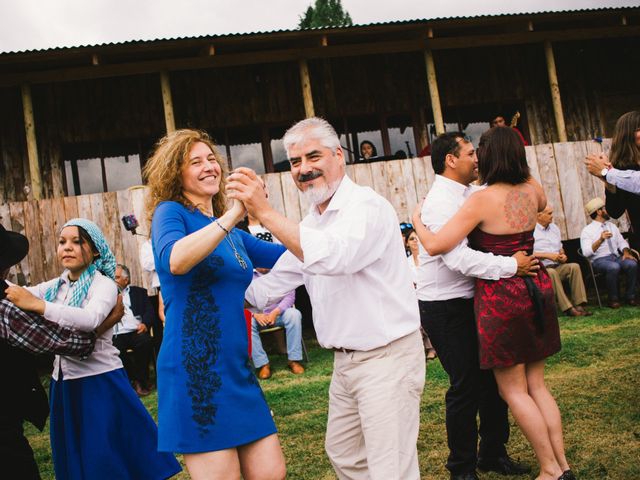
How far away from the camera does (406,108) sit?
12938mm

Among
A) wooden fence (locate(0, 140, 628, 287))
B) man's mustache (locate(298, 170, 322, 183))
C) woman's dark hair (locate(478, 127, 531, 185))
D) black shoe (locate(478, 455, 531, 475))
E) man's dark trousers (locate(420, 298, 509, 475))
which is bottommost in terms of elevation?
black shoe (locate(478, 455, 531, 475))

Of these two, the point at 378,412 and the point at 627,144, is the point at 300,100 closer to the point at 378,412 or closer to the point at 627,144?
the point at 627,144

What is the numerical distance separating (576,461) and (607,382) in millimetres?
1946

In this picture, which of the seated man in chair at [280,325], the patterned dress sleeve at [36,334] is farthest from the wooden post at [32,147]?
the patterned dress sleeve at [36,334]

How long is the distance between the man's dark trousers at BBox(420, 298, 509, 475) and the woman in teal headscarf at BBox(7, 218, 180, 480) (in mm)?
1798

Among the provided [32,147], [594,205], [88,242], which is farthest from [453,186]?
[32,147]

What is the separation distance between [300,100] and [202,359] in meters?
10.9

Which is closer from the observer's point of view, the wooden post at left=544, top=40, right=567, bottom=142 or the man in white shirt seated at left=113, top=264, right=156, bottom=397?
the man in white shirt seated at left=113, top=264, right=156, bottom=397

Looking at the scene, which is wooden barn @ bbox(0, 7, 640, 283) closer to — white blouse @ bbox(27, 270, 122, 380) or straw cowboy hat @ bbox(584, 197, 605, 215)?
straw cowboy hat @ bbox(584, 197, 605, 215)

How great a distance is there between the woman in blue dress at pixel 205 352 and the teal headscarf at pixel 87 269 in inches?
58.0

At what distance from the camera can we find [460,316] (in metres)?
3.67

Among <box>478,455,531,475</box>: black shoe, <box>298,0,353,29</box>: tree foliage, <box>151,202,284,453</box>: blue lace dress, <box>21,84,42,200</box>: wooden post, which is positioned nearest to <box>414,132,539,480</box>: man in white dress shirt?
<box>478,455,531,475</box>: black shoe

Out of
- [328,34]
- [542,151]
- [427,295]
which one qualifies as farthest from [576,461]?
[328,34]

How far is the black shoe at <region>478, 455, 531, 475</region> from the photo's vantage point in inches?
146
